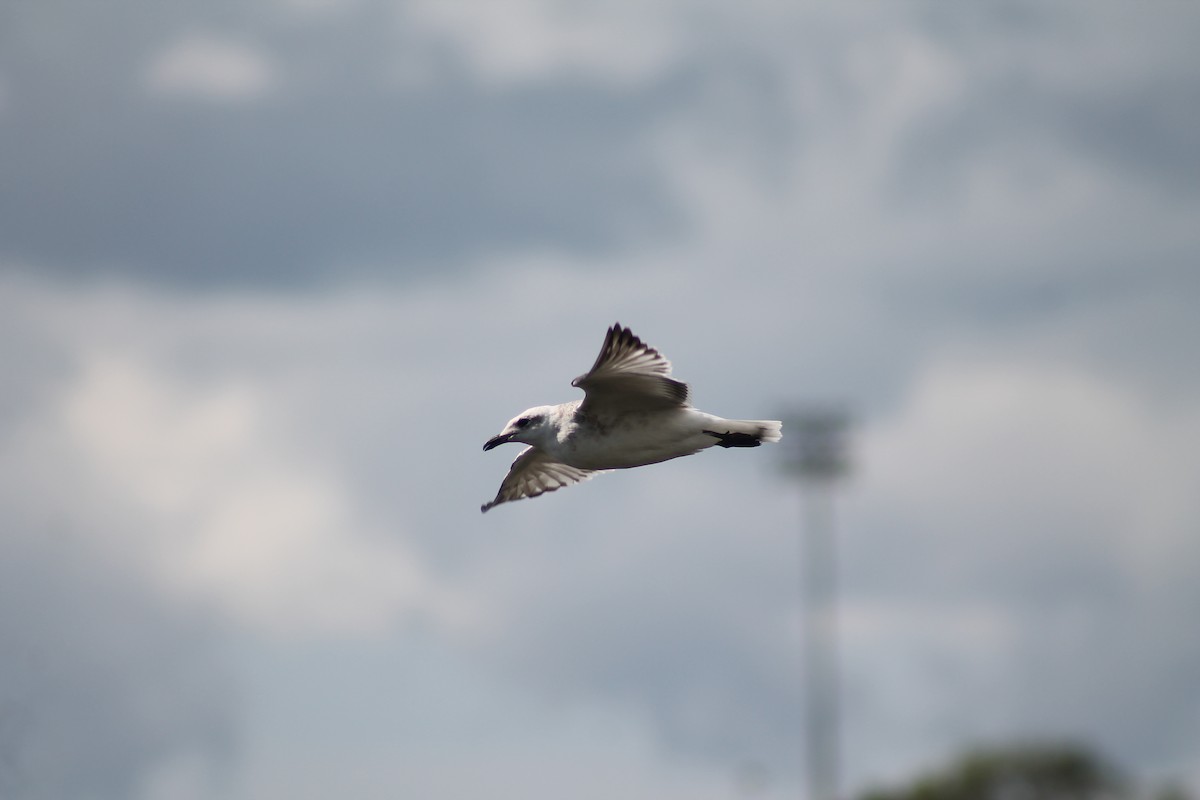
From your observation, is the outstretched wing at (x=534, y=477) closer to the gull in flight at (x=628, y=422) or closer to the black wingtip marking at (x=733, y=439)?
the gull in flight at (x=628, y=422)

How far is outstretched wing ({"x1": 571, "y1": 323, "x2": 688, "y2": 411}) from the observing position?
755 inches

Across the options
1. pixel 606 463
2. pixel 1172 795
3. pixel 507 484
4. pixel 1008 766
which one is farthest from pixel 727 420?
pixel 1008 766

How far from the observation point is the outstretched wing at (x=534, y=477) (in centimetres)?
2361

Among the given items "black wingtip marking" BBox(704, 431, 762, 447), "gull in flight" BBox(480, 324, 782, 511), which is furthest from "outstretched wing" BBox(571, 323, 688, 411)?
"black wingtip marking" BBox(704, 431, 762, 447)

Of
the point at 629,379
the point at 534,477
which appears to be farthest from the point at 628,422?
the point at 534,477

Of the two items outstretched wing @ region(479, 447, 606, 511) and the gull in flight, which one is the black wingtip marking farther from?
outstretched wing @ region(479, 447, 606, 511)

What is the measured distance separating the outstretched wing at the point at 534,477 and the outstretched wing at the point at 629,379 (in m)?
3.47

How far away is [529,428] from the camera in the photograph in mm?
21625

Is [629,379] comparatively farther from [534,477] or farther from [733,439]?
[534,477]

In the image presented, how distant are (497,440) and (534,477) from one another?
76.6 inches

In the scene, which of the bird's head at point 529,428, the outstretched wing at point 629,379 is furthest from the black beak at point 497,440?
the outstretched wing at point 629,379

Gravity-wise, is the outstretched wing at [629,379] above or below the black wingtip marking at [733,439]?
above

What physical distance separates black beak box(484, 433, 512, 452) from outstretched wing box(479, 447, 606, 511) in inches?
43.9

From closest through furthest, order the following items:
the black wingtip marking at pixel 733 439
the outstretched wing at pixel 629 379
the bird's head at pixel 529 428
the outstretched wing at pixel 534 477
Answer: the outstretched wing at pixel 629 379 < the black wingtip marking at pixel 733 439 < the bird's head at pixel 529 428 < the outstretched wing at pixel 534 477
